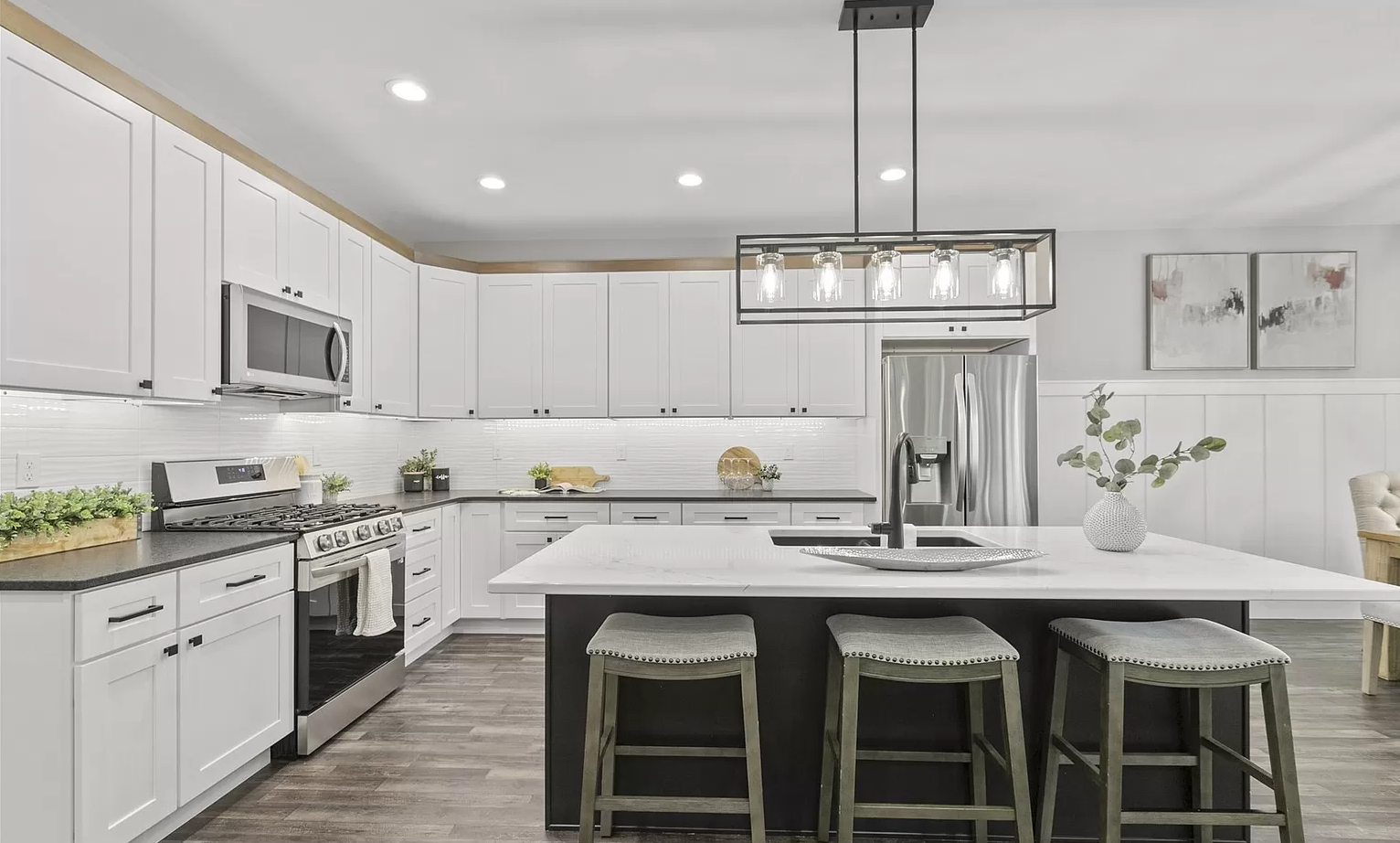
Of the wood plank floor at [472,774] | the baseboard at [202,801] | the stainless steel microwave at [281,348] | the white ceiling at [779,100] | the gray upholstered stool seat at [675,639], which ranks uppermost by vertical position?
the white ceiling at [779,100]

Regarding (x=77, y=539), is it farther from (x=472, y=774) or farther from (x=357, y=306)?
(x=357, y=306)

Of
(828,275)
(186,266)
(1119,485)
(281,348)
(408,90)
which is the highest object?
(408,90)

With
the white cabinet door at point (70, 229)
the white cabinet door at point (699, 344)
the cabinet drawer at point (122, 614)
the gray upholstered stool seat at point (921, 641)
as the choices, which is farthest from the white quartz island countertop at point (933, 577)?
the white cabinet door at point (699, 344)

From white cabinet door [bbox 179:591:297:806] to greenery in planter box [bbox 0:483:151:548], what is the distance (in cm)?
52

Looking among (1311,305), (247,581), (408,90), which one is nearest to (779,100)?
(408,90)

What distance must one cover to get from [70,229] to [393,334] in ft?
7.43

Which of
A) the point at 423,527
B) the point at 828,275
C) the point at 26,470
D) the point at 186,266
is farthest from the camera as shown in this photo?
the point at 423,527

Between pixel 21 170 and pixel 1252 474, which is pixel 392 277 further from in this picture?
pixel 1252 474

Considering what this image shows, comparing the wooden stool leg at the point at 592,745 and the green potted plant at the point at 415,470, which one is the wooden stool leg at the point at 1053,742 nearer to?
the wooden stool leg at the point at 592,745

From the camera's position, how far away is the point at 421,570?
4.17 meters

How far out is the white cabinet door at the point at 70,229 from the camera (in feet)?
6.72

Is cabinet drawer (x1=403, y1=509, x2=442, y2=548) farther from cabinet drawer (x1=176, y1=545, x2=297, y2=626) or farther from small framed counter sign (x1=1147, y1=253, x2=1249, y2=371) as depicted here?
small framed counter sign (x1=1147, y1=253, x2=1249, y2=371)

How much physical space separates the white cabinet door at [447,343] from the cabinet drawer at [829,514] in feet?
7.64

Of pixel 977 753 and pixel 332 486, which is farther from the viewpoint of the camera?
pixel 332 486
